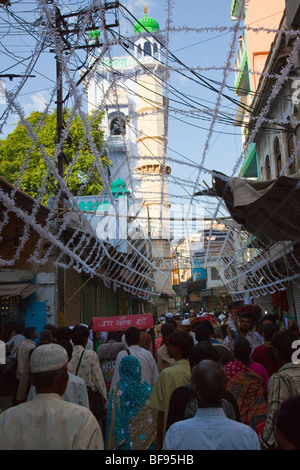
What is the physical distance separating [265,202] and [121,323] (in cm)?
399

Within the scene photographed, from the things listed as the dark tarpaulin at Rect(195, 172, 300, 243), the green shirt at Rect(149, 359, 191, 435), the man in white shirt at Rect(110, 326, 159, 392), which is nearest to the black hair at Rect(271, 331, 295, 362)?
the green shirt at Rect(149, 359, 191, 435)

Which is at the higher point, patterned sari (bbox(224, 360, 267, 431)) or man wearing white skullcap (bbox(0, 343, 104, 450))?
man wearing white skullcap (bbox(0, 343, 104, 450))

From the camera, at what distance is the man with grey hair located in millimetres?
2115

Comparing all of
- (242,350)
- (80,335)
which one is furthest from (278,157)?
(242,350)

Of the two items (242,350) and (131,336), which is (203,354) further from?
(131,336)

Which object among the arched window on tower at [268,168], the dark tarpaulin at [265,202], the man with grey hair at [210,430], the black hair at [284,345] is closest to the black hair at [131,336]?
the dark tarpaulin at [265,202]

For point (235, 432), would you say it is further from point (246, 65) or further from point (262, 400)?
point (246, 65)

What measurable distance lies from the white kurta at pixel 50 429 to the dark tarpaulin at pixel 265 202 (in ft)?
10.4

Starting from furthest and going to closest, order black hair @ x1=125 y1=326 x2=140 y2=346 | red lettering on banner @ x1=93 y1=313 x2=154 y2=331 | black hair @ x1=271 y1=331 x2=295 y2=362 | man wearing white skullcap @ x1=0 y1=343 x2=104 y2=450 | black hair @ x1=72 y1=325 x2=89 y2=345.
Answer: red lettering on banner @ x1=93 y1=313 x2=154 y2=331
black hair @ x1=125 y1=326 x2=140 y2=346
black hair @ x1=72 y1=325 x2=89 y2=345
black hair @ x1=271 y1=331 x2=295 y2=362
man wearing white skullcap @ x1=0 y1=343 x2=104 y2=450

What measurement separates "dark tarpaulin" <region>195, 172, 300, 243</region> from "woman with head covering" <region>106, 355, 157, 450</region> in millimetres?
2053

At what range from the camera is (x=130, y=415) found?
13.3ft

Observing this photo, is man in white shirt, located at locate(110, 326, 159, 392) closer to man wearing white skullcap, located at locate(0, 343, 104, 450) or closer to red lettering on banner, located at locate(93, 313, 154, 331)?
man wearing white skullcap, located at locate(0, 343, 104, 450)

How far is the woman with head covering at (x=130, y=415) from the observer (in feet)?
13.1
